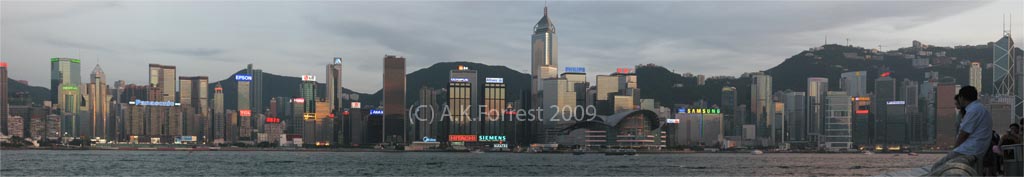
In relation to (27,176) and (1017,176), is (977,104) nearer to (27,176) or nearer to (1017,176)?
(1017,176)

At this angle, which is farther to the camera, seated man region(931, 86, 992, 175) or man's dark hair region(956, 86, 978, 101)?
man's dark hair region(956, 86, 978, 101)

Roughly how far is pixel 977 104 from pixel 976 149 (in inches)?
22.0

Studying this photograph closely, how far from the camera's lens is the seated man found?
12.2 m

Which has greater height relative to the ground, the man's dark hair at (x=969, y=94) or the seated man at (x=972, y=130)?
the man's dark hair at (x=969, y=94)

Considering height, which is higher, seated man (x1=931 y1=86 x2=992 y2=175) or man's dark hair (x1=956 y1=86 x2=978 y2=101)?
A: man's dark hair (x1=956 y1=86 x2=978 y2=101)

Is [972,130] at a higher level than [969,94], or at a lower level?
lower

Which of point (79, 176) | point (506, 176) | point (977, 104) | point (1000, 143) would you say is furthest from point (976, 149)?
point (79, 176)

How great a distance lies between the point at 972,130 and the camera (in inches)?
487

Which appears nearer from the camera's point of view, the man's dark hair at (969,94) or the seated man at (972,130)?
the seated man at (972,130)

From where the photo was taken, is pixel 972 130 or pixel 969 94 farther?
pixel 969 94

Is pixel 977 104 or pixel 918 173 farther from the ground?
pixel 977 104

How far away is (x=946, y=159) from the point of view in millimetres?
13258

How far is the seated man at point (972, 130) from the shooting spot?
12.2 m

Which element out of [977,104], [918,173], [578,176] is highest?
[977,104]
